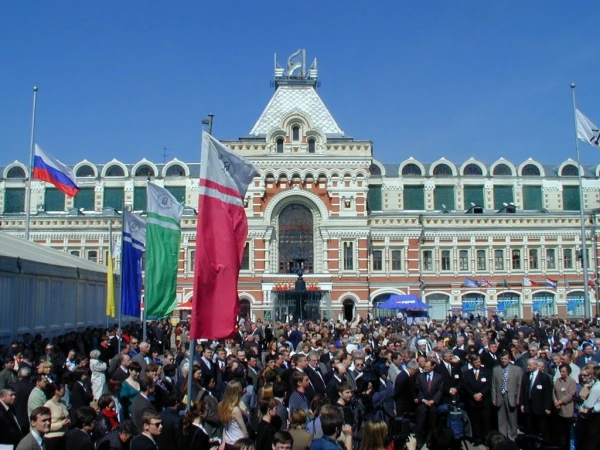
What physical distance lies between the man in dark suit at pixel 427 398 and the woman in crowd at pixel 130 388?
15.7 feet

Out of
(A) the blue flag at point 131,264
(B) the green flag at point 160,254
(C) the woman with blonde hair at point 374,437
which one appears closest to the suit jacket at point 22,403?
(B) the green flag at point 160,254

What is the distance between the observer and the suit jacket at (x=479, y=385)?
12398mm

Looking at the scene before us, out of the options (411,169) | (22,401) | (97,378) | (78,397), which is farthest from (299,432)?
(411,169)

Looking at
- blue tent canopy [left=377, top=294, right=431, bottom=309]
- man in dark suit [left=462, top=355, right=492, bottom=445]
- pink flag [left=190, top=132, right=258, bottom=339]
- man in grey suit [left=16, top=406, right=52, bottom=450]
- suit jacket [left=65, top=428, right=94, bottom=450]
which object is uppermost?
pink flag [left=190, top=132, right=258, bottom=339]

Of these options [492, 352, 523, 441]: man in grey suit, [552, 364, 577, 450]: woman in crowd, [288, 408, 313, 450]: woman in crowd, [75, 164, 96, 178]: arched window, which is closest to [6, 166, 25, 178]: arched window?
[75, 164, 96, 178]: arched window

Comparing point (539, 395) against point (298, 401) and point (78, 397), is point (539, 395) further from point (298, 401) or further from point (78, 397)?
point (78, 397)

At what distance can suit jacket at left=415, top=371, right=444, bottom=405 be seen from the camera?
11.7 metres

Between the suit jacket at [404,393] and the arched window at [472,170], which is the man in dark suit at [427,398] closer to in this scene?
the suit jacket at [404,393]

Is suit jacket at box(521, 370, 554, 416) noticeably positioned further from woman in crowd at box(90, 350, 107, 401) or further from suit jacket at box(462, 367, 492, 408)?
woman in crowd at box(90, 350, 107, 401)

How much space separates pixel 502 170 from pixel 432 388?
46170 millimetres

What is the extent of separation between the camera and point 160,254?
14.8 metres

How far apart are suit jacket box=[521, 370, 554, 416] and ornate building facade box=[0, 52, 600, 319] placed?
3068cm

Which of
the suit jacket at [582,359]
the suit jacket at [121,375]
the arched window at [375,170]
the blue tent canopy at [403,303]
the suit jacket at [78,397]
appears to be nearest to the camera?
the suit jacket at [78,397]

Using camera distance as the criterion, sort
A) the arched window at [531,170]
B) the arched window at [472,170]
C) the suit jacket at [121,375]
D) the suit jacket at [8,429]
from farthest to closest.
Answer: the arched window at [531,170], the arched window at [472,170], the suit jacket at [121,375], the suit jacket at [8,429]
